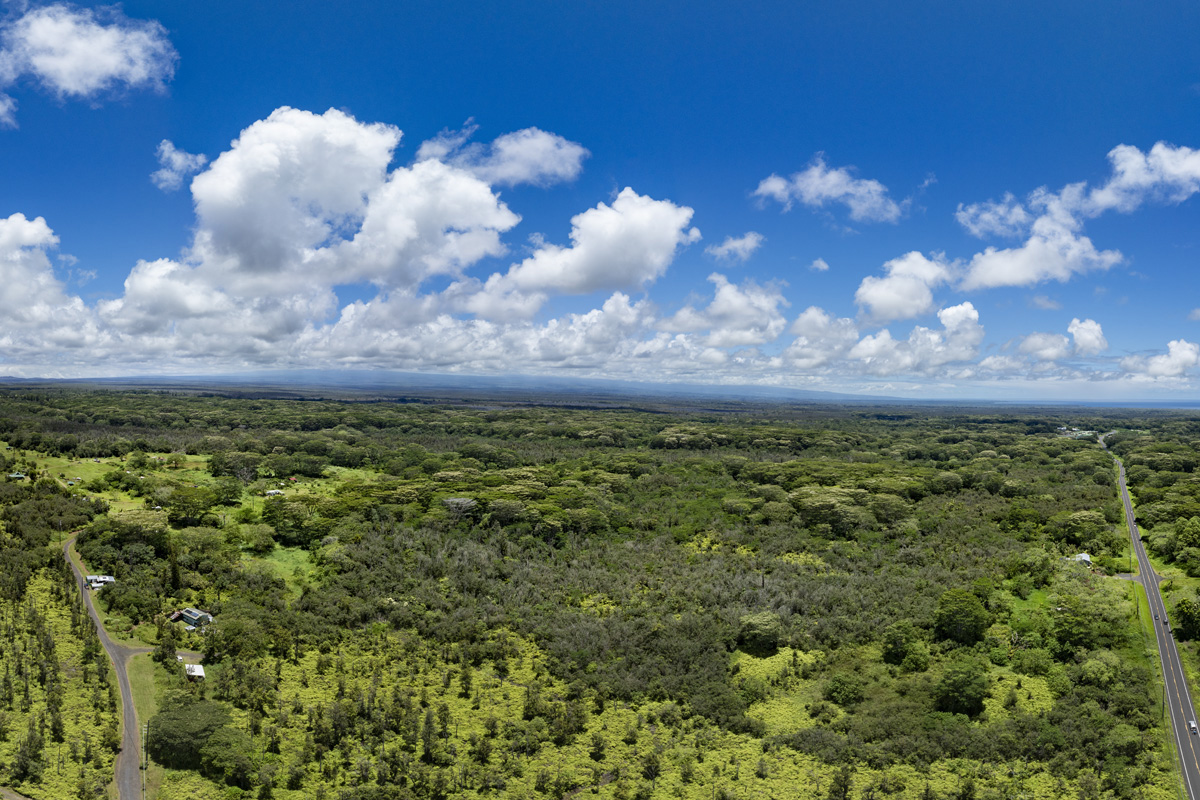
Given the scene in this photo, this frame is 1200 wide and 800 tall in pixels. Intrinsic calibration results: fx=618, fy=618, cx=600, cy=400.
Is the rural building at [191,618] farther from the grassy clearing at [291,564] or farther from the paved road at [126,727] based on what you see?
the grassy clearing at [291,564]

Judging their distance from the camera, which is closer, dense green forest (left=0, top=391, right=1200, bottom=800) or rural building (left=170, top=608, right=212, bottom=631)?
dense green forest (left=0, top=391, right=1200, bottom=800)

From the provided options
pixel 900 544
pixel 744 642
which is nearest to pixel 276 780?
pixel 744 642

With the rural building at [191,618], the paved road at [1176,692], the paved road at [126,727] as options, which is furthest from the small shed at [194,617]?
the paved road at [1176,692]

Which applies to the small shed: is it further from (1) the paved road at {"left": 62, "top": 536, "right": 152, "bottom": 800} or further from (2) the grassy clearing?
(2) the grassy clearing

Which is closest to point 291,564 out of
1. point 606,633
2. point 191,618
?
point 191,618

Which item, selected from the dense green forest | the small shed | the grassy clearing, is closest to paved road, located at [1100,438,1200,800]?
the dense green forest

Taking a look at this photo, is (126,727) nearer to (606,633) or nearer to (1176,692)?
(606,633)

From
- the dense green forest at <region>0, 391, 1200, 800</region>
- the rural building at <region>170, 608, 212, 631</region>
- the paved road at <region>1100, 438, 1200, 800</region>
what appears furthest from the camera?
the rural building at <region>170, 608, 212, 631</region>
